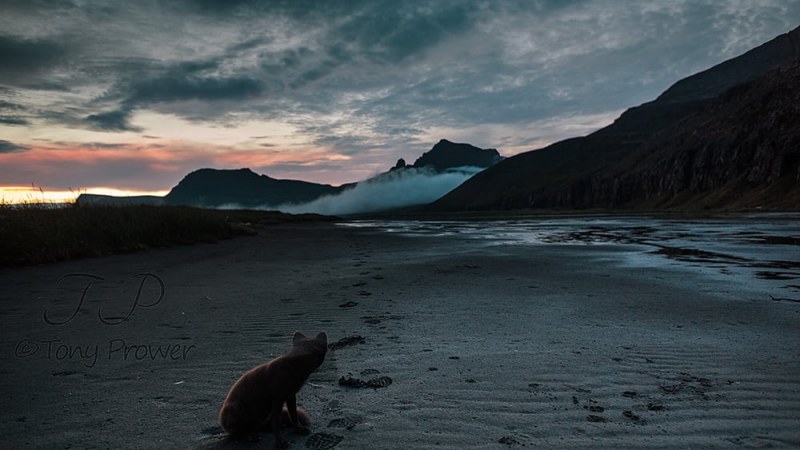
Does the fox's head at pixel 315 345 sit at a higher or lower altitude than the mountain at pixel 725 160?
lower

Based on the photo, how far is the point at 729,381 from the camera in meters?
3.97

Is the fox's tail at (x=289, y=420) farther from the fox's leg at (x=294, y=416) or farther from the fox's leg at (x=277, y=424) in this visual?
the fox's leg at (x=277, y=424)

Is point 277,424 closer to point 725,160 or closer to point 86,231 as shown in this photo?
point 86,231

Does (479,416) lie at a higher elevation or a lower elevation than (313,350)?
lower

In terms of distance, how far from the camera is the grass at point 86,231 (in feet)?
42.1

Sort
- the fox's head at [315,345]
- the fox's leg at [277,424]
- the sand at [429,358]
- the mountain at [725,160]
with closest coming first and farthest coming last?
the fox's leg at [277,424] → the fox's head at [315,345] → the sand at [429,358] → the mountain at [725,160]

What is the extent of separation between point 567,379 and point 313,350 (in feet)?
8.04

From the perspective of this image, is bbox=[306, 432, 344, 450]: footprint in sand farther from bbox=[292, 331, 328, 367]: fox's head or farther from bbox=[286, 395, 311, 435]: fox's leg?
bbox=[292, 331, 328, 367]: fox's head

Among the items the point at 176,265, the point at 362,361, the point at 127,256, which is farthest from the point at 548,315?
the point at 127,256

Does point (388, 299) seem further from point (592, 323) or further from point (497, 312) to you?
point (592, 323)

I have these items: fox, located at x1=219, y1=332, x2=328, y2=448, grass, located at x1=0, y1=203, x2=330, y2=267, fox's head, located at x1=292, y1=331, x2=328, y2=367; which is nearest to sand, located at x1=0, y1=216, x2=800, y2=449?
fox, located at x1=219, y1=332, x2=328, y2=448
